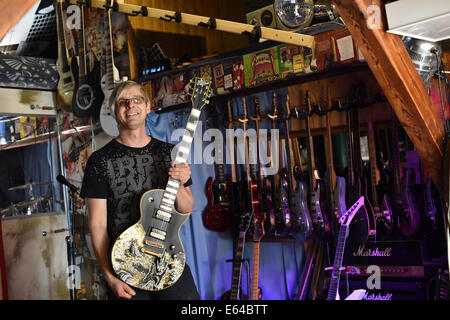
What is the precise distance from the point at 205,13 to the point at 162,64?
126 centimetres

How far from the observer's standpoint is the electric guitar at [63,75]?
4.89 m

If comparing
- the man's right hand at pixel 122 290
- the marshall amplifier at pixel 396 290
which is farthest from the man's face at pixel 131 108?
the marshall amplifier at pixel 396 290

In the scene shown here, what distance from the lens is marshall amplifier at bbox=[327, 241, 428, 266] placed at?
330cm

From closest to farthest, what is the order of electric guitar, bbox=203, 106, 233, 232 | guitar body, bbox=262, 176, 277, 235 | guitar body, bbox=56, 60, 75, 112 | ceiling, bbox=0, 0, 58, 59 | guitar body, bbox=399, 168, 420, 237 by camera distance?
guitar body, bbox=399, 168, 420, 237 → guitar body, bbox=262, 176, 277, 235 → electric guitar, bbox=203, 106, 233, 232 → guitar body, bbox=56, 60, 75, 112 → ceiling, bbox=0, 0, 58, 59

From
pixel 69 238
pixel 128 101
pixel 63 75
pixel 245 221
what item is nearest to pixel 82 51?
pixel 63 75

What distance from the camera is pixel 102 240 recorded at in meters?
2.59

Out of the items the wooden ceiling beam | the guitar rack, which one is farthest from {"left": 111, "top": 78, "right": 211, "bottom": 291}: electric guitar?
the wooden ceiling beam

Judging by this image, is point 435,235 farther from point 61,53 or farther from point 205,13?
point 61,53

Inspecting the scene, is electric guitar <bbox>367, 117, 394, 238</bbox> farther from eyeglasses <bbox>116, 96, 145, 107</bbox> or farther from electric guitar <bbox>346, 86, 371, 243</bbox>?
eyeglasses <bbox>116, 96, 145, 107</bbox>

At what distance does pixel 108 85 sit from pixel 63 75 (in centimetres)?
77

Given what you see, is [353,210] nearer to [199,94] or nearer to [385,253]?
[385,253]

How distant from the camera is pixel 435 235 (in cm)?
320

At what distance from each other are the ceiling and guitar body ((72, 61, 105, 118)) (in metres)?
0.89
